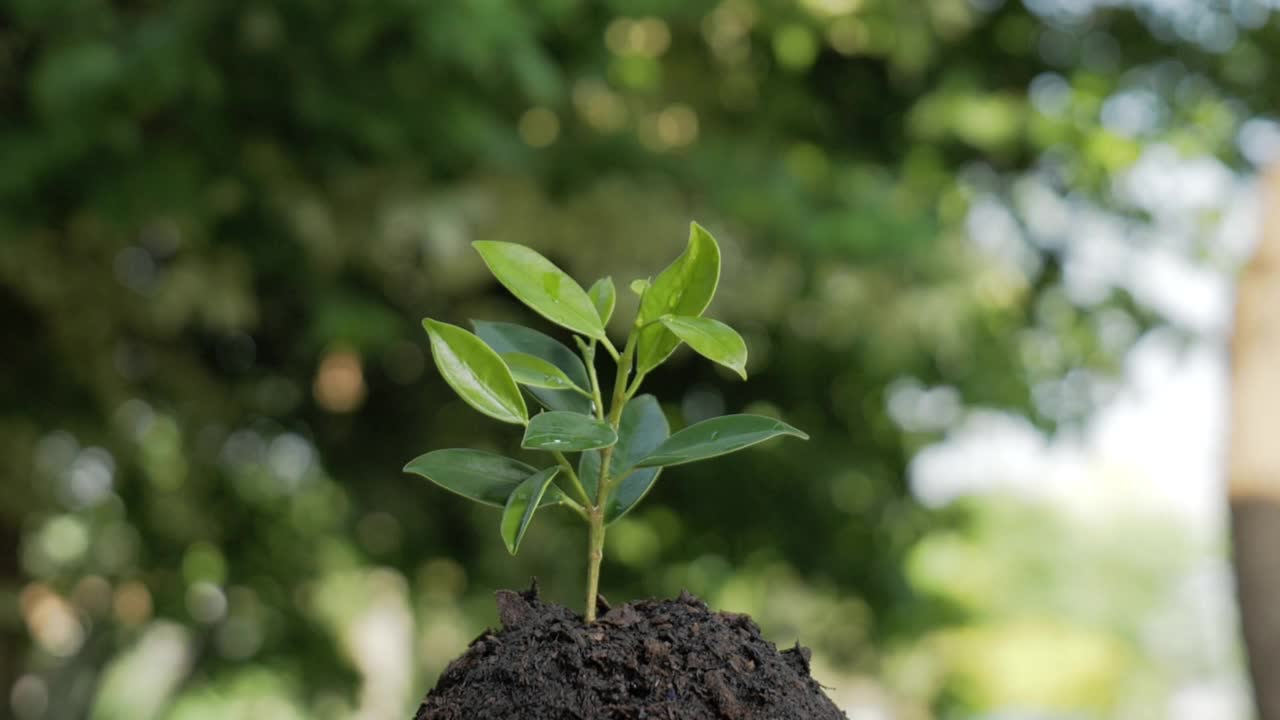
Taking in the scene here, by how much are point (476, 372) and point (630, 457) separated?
130 mm

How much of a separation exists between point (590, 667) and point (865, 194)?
114 inches

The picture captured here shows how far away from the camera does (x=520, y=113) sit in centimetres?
360

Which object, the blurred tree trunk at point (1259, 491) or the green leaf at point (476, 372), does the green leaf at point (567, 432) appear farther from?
the blurred tree trunk at point (1259, 491)

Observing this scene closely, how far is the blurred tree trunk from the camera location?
2.48 meters

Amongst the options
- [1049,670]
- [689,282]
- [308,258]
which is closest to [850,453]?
[308,258]

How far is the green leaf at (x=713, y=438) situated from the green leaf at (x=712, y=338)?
0.17 feet

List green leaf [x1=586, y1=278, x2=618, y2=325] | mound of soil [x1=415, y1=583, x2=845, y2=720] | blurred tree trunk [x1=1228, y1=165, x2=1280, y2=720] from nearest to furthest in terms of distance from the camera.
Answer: mound of soil [x1=415, y1=583, x2=845, y2=720] < green leaf [x1=586, y1=278, x2=618, y2=325] < blurred tree trunk [x1=1228, y1=165, x2=1280, y2=720]

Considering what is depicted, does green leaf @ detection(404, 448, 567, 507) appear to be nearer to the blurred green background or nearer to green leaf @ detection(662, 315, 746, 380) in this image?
green leaf @ detection(662, 315, 746, 380)

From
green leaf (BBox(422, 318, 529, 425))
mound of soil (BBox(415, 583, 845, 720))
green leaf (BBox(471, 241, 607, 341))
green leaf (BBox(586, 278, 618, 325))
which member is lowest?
mound of soil (BBox(415, 583, 845, 720))

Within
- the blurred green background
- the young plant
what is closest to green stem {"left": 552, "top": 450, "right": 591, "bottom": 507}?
the young plant

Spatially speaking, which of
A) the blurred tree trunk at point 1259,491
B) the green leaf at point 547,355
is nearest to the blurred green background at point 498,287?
the blurred tree trunk at point 1259,491

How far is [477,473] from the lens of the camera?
0.83m

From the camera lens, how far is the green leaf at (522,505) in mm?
766

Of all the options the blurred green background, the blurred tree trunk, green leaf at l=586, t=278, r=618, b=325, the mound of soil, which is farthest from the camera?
the blurred green background
